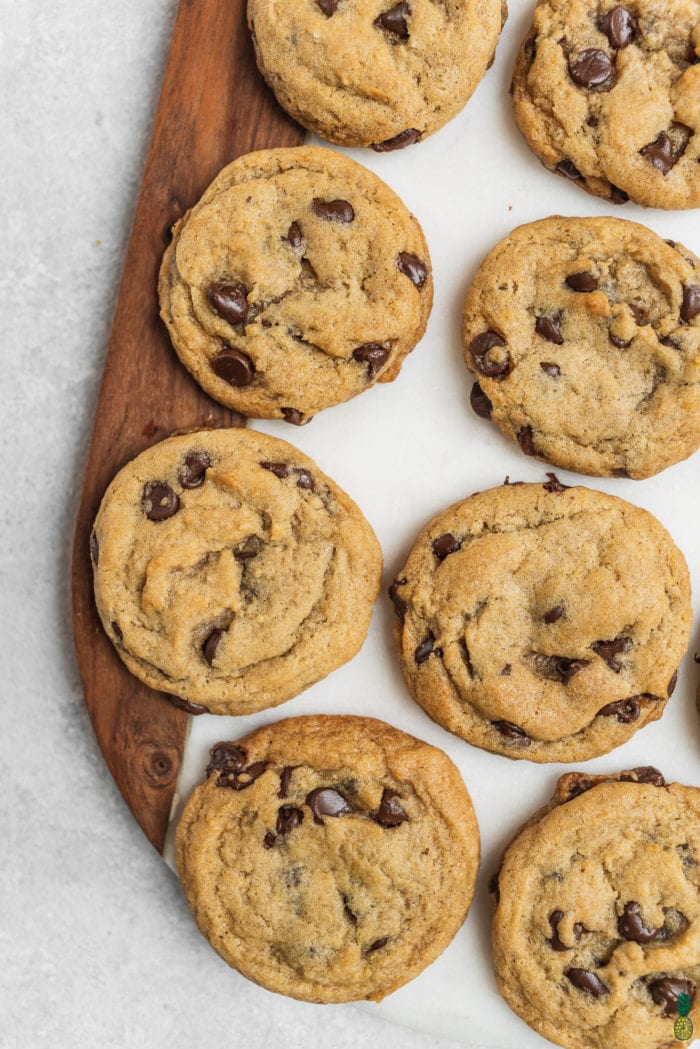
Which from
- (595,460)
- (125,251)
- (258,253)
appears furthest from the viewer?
(125,251)

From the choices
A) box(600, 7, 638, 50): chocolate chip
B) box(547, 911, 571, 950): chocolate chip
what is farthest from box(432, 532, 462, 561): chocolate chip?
box(600, 7, 638, 50): chocolate chip

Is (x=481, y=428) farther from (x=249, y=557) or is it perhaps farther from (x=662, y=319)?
(x=249, y=557)

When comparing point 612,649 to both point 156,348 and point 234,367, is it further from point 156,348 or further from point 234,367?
point 156,348

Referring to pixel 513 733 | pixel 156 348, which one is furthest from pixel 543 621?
pixel 156 348

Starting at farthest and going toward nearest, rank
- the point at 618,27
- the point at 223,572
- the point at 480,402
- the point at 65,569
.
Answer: the point at 65,569, the point at 480,402, the point at 618,27, the point at 223,572

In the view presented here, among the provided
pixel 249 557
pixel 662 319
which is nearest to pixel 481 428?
pixel 662 319

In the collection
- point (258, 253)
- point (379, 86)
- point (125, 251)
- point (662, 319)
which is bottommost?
point (125, 251)
